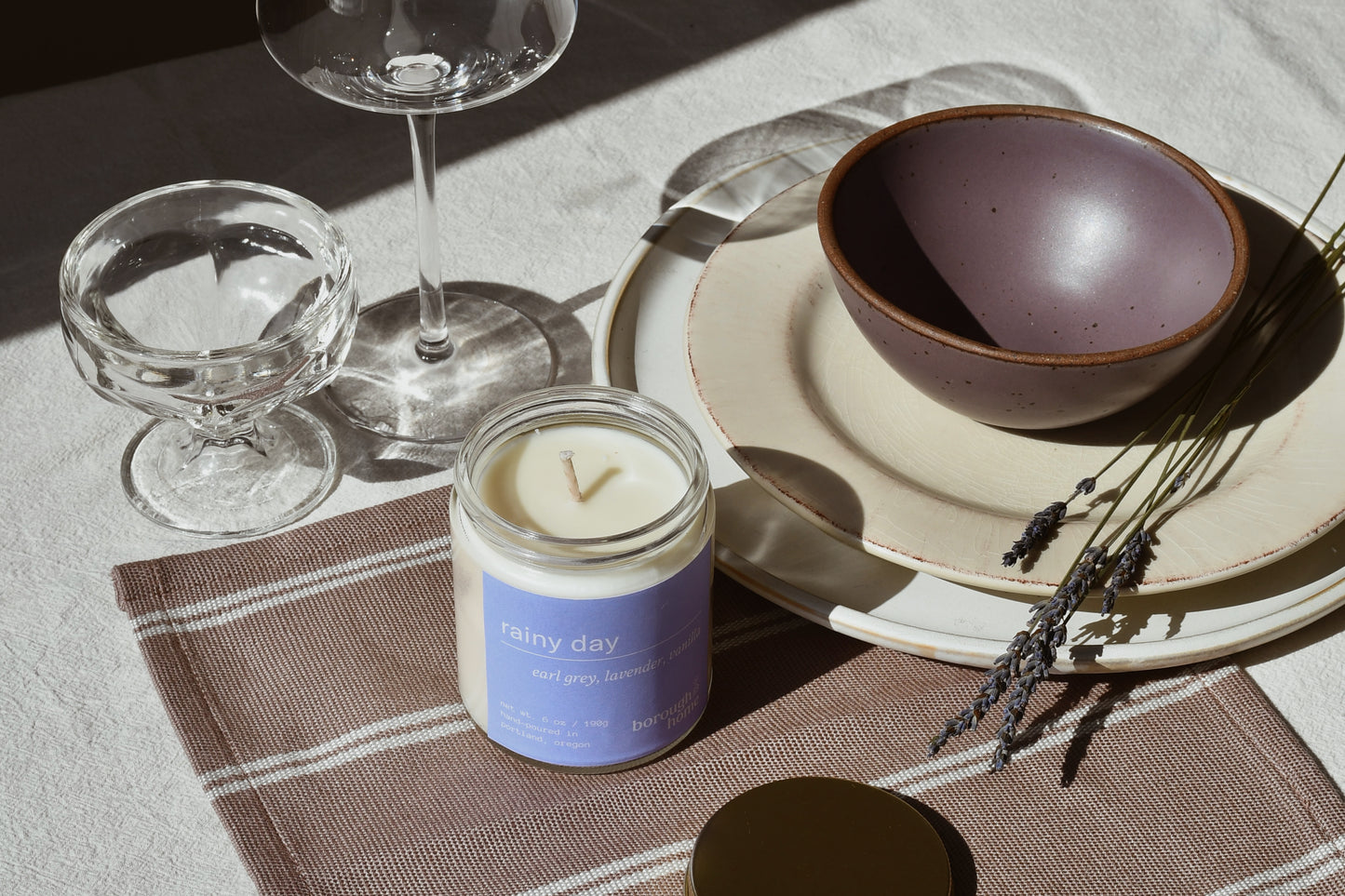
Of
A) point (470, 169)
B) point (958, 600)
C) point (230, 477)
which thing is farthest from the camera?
point (470, 169)

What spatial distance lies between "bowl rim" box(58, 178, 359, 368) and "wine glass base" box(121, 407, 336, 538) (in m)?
0.08

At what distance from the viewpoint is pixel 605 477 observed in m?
0.57

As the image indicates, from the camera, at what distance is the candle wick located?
55 centimetres

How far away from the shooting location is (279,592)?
0.66 m

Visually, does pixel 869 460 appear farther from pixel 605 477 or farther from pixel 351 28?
pixel 351 28

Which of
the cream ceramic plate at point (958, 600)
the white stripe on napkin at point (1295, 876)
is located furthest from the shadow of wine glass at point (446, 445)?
the white stripe on napkin at point (1295, 876)

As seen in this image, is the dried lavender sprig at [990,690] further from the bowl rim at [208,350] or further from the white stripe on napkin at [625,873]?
the bowl rim at [208,350]

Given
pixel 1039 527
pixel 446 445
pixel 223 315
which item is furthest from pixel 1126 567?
pixel 223 315

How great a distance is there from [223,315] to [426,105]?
165 mm

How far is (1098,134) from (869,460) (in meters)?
0.22

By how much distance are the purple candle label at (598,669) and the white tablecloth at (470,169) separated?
13 cm

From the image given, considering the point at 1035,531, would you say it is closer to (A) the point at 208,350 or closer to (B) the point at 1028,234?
(B) the point at 1028,234

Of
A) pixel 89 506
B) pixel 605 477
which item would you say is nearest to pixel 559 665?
pixel 605 477

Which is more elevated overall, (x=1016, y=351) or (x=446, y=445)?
(x=1016, y=351)
